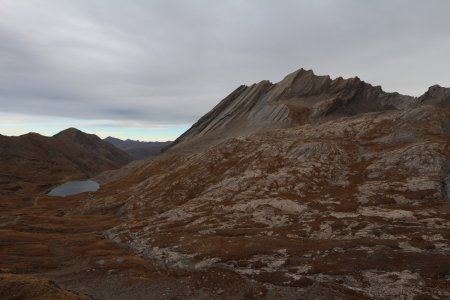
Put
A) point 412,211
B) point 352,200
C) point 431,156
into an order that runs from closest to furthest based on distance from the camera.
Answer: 1. point 412,211
2. point 352,200
3. point 431,156

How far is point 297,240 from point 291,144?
74183mm

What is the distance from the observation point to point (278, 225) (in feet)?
264

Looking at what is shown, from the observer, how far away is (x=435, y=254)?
51.6m

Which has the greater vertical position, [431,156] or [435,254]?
[431,156]

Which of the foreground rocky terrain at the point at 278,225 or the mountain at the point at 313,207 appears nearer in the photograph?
the foreground rocky terrain at the point at 278,225

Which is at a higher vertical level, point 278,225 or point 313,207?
point 313,207


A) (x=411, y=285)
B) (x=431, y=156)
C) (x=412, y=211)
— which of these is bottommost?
(x=411, y=285)

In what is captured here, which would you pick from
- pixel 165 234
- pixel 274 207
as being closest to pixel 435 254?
pixel 274 207

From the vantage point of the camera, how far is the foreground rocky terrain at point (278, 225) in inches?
1969

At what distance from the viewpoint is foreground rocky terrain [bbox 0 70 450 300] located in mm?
50000

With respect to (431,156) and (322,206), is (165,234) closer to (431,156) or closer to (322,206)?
(322,206)

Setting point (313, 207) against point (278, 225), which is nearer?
point (278, 225)

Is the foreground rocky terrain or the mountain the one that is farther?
the mountain

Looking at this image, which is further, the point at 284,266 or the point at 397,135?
the point at 397,135
